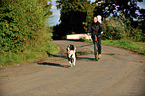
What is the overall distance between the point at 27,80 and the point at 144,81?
11.6 ft

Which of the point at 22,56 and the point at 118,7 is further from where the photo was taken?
the point at 118,7

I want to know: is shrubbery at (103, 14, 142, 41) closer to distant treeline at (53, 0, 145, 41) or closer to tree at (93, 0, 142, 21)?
distant treeline at (53, 0, 145, 41)

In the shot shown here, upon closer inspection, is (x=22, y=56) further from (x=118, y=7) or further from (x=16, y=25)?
(x=118, y=7)

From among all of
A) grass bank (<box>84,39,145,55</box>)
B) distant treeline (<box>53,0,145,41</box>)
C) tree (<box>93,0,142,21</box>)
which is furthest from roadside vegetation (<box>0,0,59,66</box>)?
tree (<box>93,0,142,21</box>)

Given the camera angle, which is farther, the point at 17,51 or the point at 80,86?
the point at 17,51

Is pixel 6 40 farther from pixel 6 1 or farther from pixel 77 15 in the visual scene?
pixel 77 15

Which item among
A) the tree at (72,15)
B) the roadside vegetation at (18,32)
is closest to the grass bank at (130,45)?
the roadside vegetation at (18,32)

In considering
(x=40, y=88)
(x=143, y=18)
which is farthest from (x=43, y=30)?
(x=143, y=18)

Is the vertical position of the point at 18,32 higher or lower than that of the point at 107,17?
lower

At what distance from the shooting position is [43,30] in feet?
43.4

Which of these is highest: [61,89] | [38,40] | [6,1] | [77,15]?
[77,15]

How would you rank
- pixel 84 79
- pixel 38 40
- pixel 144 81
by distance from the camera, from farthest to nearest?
pixel 38 40 < pixel 84 79 < pixel 144 81

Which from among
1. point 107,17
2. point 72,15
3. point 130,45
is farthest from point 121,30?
→ point 72,15

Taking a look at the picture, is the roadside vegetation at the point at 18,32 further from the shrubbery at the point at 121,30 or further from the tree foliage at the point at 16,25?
the shrubbery at the point at 121,30
